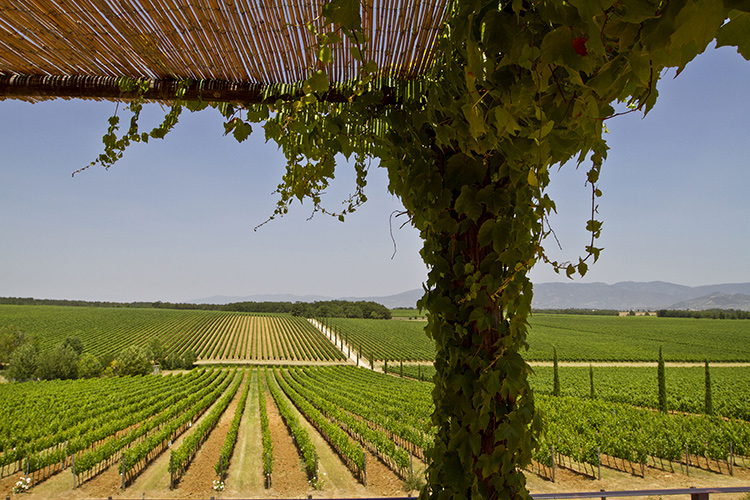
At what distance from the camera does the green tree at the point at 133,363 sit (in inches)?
1510

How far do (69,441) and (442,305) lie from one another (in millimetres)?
18470

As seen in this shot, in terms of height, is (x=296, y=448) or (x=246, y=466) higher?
(x=246, y=466)

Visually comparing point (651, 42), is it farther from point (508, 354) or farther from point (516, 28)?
point (508, 354)

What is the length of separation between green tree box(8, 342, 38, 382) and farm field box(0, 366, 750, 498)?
24.4 meters

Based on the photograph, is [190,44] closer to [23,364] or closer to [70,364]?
[70,364]

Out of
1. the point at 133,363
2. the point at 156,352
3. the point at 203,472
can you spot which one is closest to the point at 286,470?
the point at 203,472

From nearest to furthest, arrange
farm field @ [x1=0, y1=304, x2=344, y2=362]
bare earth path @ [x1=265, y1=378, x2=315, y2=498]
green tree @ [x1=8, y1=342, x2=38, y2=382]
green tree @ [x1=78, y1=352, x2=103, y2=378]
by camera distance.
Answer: bare earth path @ [x1=265, y1=378, x2=315, y2=498]
green tree @ [x1=8, y1=342, x2=38, y2=382]
green tree @ [x1=78, y1=352, x2=103, y2=378]
farm field @ [x1=0, y1=304, x2=344, y2=362]

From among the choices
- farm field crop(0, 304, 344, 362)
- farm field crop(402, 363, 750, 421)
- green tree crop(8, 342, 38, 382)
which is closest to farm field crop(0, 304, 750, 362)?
farm field crop(0, 304, 344, 362)

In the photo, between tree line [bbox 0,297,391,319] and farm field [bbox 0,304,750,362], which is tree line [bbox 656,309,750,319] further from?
tree line [bbox 0,297,391,319]

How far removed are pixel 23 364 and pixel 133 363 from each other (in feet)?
38.6

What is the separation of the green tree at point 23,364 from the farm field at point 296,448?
24.4m

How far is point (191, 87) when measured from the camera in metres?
1.75

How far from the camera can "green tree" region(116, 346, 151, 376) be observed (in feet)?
126

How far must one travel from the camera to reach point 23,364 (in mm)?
38969
